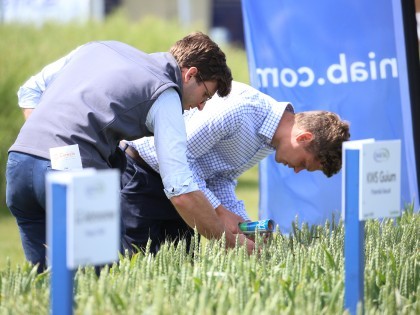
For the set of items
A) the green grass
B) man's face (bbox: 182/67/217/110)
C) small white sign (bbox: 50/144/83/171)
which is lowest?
the green grass

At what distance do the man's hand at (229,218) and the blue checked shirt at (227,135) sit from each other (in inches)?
1.5

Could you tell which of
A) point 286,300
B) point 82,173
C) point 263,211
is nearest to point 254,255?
point 286,300

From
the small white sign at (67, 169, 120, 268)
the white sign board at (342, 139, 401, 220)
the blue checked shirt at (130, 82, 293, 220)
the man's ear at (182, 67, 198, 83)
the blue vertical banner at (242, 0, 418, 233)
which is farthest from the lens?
the blue vertical banner at (242, 0, 418, 233)

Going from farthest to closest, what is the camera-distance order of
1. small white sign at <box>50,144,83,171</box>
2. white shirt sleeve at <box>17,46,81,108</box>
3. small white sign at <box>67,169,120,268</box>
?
white shirt sleeve at <box>17,46,81,108</box> → small white sign at <box>50,144,83,171</box> → small white sign at <box>67,169,120,268</box>

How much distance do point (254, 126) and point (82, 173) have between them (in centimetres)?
193

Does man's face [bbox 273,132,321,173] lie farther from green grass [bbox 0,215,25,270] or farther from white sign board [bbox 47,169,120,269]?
green grass [bbox 0,215,25,270]

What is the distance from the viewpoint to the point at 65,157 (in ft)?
10.9

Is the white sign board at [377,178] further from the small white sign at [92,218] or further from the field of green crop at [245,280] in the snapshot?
the small white sign at [92,218]

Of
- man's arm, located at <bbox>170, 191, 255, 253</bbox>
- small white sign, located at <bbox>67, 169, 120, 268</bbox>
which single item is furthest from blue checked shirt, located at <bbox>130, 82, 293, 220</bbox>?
small white sign, located at <bbox>67, 169, 120, 268</bbox>

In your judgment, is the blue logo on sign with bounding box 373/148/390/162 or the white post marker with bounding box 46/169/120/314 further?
the blue logo on sign with bounding box 373/148/390/162

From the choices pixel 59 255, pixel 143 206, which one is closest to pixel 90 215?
pixel 59 255

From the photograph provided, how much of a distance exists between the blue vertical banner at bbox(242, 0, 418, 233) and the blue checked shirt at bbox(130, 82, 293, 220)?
1183mm

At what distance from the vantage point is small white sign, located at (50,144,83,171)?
131 inches

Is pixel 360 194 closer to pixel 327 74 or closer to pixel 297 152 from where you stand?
pixel 297 152
